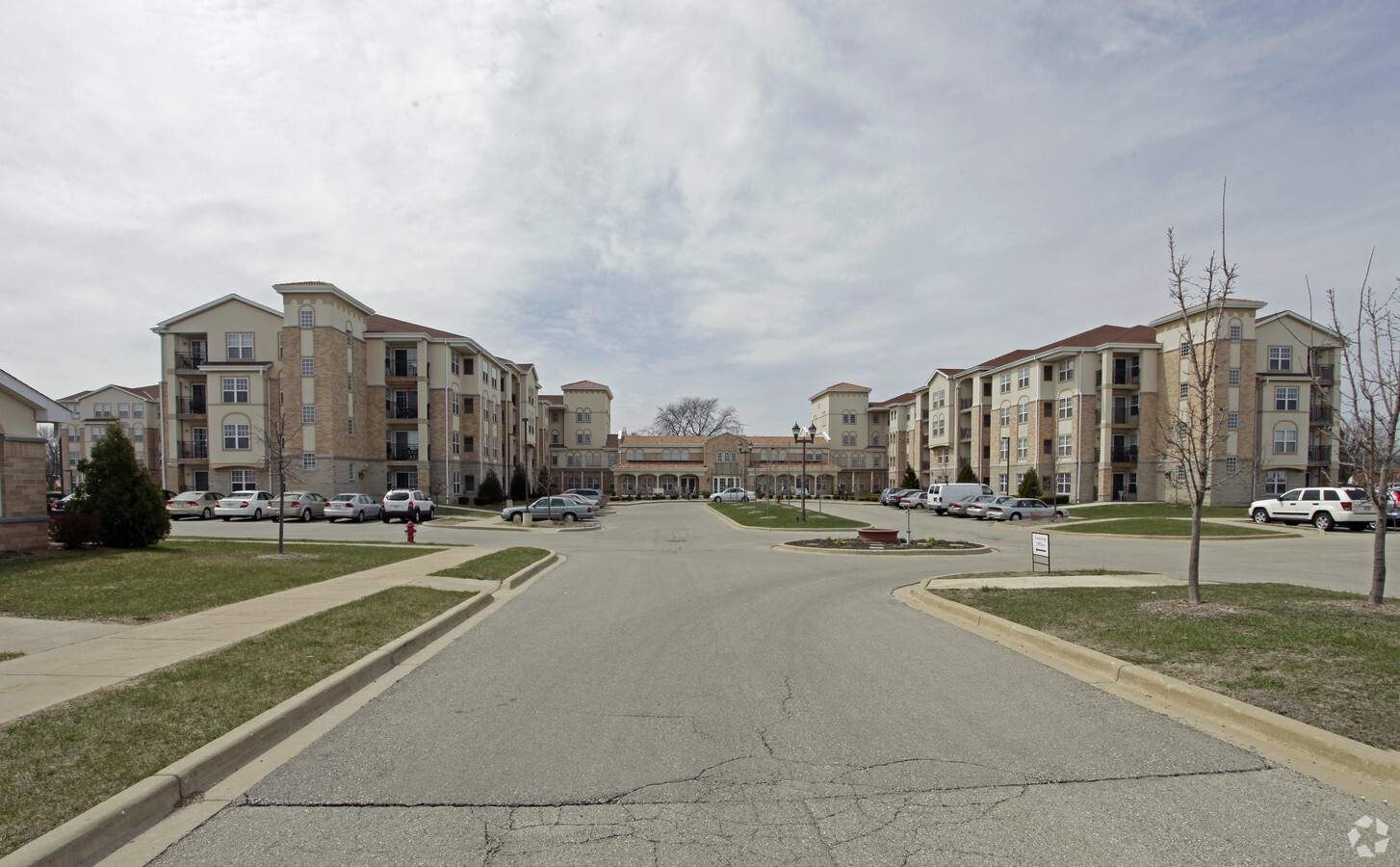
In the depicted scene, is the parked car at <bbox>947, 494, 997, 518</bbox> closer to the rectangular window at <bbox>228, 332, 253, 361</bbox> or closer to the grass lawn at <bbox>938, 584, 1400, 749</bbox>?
the grass lawn at <bbox>938, 584, 1400, 749</bbox>

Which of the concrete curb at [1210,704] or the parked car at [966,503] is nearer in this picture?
the concrete curb at [1210,704]

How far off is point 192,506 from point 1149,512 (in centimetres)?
5176

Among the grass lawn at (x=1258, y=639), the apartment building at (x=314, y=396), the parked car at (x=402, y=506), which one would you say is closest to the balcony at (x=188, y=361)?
the apartment building at (x=314, y=396)

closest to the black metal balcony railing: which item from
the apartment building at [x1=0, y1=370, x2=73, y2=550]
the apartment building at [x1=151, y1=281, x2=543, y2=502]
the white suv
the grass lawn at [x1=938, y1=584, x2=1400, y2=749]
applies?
the apartment building at [x1=151, y1=281, x2=543, y2=502]

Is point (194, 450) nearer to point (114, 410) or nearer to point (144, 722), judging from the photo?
point (114, 410)

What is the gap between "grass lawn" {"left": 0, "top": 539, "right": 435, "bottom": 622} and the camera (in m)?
10.4

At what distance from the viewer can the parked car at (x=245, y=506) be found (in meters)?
36.8

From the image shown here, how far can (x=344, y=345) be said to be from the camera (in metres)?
48.7

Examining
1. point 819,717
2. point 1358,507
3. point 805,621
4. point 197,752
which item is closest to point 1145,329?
point 1358,507

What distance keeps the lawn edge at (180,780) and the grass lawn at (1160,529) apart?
29790 mm

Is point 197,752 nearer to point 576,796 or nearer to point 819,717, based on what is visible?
point 576,796

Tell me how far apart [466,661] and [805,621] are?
15.8 ft

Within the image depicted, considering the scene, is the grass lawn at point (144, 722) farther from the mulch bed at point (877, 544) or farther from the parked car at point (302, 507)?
the parked car at point (302, 507)


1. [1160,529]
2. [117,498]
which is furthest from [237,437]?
[1160,529]
